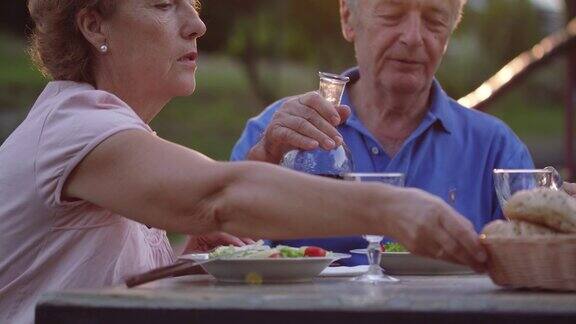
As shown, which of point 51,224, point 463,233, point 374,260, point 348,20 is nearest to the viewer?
point 463,233

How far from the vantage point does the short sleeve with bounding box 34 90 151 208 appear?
242 cm

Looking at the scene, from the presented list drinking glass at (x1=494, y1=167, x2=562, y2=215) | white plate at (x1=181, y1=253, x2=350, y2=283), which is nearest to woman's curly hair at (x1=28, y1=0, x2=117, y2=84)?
white plate at (x1=181, y1=253, x2=350, y2=283)

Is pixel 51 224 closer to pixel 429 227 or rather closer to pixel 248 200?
pixel 248 200

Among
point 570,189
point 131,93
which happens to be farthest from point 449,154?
point 131,93

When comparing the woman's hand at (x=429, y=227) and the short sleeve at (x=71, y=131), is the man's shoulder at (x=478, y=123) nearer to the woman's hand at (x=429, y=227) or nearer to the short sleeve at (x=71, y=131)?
the short sleeve at (x=71, y=131)

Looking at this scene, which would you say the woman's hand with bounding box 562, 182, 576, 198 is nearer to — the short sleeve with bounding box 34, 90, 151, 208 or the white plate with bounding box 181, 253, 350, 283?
the white plate with bounding box 181, 253, 350, 283

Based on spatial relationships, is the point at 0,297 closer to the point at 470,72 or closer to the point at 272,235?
the point at 272,235

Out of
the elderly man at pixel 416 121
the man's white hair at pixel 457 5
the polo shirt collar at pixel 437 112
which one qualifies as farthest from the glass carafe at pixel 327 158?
the man's white hair at pixel 457 5

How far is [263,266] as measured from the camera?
2.54 m

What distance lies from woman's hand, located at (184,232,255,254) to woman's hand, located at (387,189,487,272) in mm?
1048

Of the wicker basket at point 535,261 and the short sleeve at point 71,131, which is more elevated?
the short sleeve at point 71,131

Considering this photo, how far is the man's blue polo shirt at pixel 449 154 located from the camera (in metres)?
3.86

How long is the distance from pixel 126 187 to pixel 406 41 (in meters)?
1.89

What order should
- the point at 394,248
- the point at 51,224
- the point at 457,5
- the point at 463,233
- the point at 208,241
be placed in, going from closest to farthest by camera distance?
the point at 463,233, the point at 51,224, the point at 394,248, the point at 208,241, the point at 457,5
